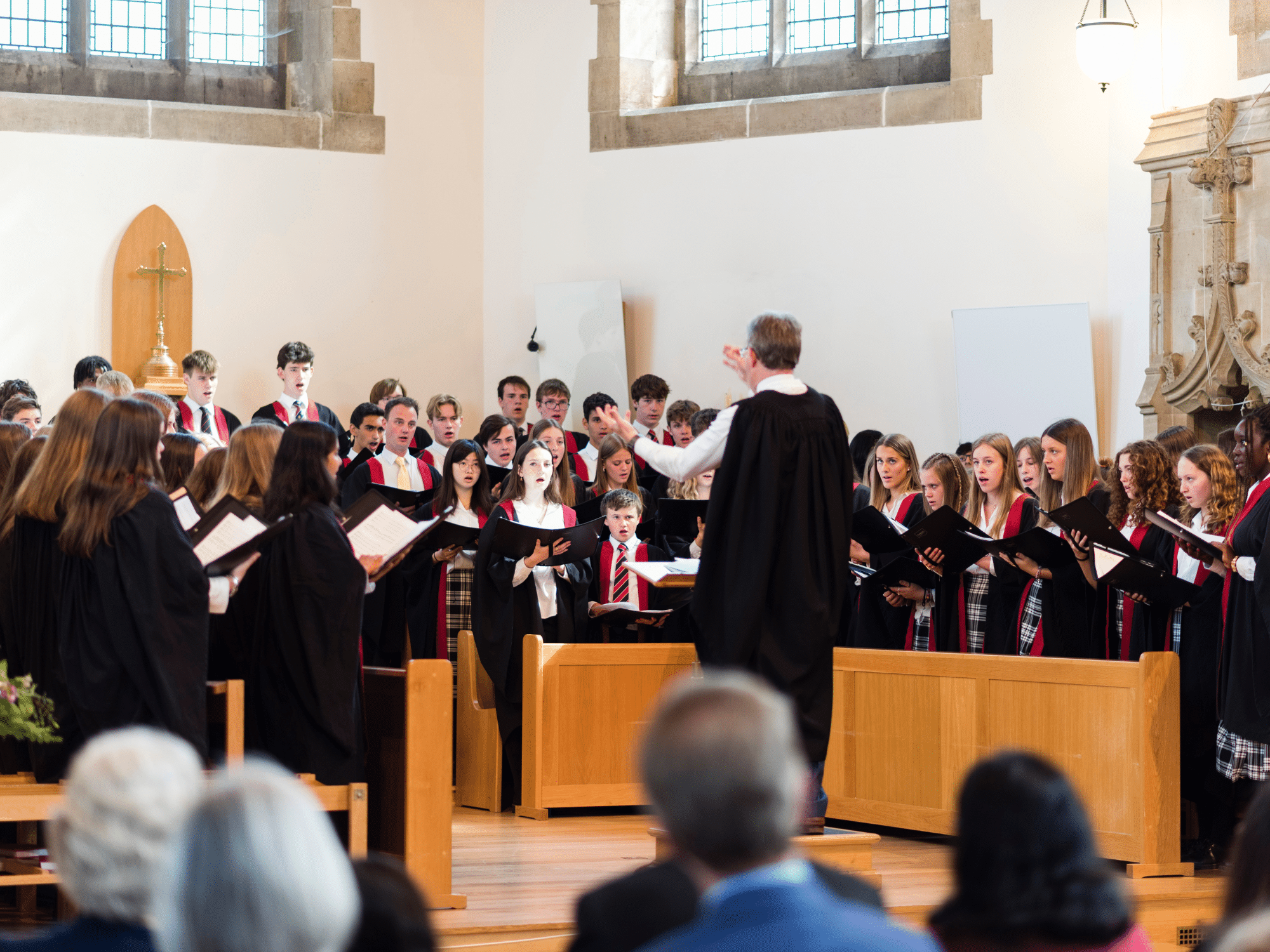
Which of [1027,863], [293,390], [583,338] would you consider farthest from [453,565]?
[1027,863]

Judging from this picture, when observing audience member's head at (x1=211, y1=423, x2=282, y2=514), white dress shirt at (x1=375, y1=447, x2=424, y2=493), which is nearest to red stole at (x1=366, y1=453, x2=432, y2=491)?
white dress shirt at (x1=375, y1=447, x2=424, y2=493)

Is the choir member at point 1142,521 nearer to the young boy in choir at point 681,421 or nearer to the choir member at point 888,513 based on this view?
the choir member at point 888,513

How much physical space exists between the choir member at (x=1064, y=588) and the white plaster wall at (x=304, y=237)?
5.89 m

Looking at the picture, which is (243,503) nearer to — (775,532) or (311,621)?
(311,621)

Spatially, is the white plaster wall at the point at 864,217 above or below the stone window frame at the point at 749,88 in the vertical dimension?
below

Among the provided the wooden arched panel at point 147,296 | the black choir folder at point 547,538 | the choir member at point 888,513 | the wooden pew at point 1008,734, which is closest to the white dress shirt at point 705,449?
the wooden pew at point 1008,734

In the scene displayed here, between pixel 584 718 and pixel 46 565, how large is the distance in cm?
300

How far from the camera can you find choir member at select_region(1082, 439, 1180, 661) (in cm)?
660

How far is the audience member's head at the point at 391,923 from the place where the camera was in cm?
196

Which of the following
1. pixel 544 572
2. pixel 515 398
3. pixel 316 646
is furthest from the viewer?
pixel 515 398

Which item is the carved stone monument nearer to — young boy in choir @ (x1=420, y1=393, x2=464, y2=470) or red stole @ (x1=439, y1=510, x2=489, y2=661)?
young boy in choir @ (x1=420, y1=393, x2=464, y2=470)

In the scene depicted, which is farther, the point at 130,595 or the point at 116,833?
the point at 130,595

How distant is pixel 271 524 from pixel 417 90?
7395mm

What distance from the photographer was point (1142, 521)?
675 cm
